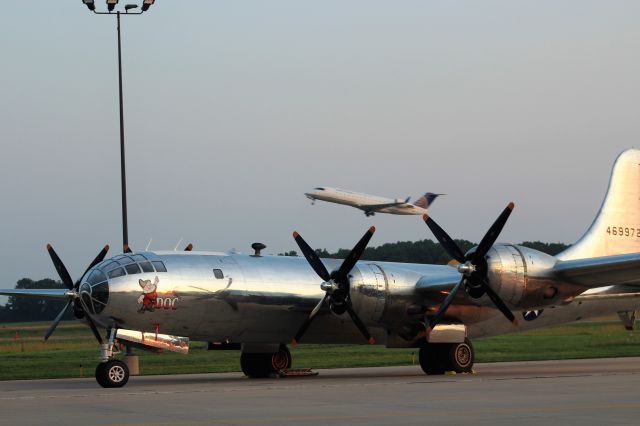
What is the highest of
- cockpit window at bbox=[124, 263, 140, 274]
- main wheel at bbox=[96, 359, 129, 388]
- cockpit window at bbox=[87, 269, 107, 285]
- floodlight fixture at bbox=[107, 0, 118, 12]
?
floodlight fixture at bbox=[107, 0, 118, 12]

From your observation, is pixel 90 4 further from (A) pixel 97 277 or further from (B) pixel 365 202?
(B) pixel 365 202

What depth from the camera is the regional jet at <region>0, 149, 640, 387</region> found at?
28109mm

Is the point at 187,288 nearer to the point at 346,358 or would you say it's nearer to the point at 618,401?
the point at 618,401

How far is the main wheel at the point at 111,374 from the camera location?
2645 cm

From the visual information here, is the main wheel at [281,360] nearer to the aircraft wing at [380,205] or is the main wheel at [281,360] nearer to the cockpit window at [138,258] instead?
the cockpit window at [138,258]

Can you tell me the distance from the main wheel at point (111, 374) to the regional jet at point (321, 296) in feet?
0.09

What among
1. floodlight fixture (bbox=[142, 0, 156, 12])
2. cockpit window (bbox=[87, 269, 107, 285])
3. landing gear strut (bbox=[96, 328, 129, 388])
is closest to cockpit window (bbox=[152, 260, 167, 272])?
cockpit window (bbox=[87, 269, 107, 285])

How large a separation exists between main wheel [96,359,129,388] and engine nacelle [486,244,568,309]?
34.2 feet

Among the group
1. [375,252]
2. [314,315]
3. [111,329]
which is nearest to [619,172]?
[314,315]

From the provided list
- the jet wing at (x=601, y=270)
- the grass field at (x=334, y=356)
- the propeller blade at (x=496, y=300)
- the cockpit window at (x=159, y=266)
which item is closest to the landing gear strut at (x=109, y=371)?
the cockpit window at (x=159, y=266)

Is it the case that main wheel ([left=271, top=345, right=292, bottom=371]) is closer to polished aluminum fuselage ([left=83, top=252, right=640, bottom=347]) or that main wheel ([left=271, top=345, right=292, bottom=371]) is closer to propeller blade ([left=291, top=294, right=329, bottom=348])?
polished aluminum fuselage ([left=83, top=252, right=640, bottom=347])

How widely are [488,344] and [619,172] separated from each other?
21.5 meters

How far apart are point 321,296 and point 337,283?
1.56 meters

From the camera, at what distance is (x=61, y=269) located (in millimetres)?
32250
